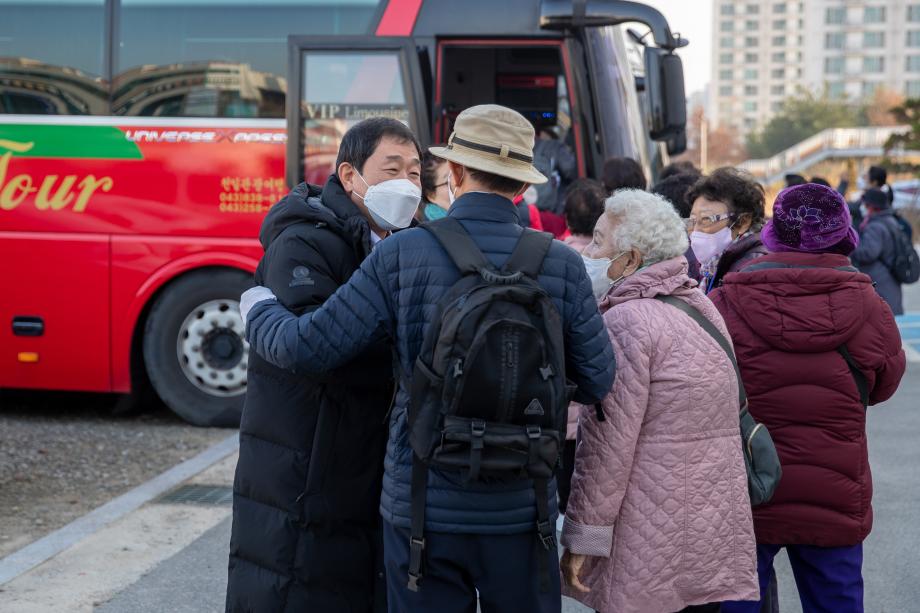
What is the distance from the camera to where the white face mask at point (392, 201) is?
10.9 feet

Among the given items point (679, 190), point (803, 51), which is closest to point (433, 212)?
point (679, 190)

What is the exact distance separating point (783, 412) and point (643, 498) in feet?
2.33

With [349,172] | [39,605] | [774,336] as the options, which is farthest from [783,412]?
[39,605]

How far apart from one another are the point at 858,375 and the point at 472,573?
1.58 meters

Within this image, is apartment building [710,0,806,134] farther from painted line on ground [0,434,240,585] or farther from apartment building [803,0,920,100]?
painted line on ground [0,434,240,585]

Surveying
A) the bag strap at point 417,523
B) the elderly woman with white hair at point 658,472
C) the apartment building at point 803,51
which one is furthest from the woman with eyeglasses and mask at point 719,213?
the apartment building at point 803,51

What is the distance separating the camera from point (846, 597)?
3.80 metres

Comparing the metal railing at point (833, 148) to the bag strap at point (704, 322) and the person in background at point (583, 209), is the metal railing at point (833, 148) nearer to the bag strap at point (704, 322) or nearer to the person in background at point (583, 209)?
the person in background at point (583, 209)

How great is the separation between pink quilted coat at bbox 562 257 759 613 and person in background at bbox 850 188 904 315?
7.63 meters

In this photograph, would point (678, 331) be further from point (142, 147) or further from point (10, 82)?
point (10, 82)

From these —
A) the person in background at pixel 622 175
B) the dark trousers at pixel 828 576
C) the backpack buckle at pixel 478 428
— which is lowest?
the dark trousers at pixel 828 576

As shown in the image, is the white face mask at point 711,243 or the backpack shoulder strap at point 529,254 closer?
the backpack shoulder strap at point 529,254

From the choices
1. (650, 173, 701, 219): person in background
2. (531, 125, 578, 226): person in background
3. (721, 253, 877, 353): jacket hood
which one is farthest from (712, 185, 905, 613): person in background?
(531, 125, 578, 226): person in background

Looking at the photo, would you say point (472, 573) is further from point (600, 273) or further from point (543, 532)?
point (600, 273)
